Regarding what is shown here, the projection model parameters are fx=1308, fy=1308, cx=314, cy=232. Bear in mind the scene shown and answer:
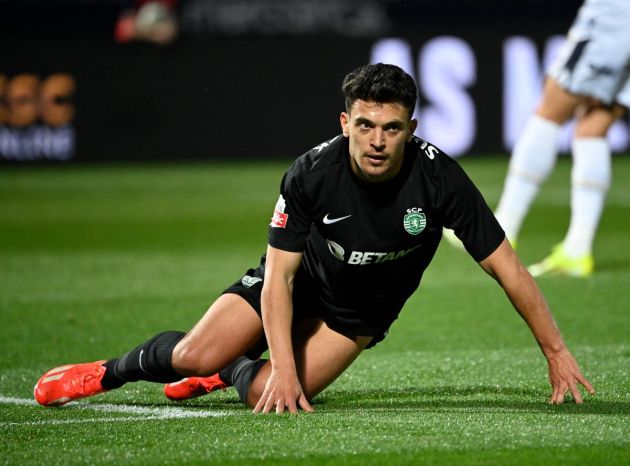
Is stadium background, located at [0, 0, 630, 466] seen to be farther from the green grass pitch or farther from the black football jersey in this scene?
the black football jersey

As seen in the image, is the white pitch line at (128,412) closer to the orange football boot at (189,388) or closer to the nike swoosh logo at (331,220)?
the orange football boot at (189,388)

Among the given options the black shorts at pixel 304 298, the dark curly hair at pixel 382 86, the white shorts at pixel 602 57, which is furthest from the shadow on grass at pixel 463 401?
the white shorts at pixel 602 57

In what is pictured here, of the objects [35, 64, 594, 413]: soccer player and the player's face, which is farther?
[35, 64, 594, 413]: soccer player

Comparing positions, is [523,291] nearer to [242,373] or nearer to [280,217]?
[280,217]

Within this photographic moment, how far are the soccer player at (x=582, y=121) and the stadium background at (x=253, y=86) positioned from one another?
8043 millimetres

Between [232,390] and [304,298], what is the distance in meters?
0.67

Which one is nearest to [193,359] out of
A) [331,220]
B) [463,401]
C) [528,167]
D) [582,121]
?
[331,220]

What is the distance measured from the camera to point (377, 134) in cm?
433

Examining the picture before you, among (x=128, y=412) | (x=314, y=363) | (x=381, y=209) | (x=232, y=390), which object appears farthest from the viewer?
(x=232, y=390)

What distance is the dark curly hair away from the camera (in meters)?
4.31

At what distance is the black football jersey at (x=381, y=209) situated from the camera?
177 inches

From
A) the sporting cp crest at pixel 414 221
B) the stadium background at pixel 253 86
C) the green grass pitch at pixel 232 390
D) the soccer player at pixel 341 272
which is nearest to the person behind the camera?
the green grass pitch at pixel 232 390

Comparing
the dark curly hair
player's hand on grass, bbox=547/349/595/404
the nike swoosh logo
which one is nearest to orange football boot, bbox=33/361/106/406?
the nike swoosh logo

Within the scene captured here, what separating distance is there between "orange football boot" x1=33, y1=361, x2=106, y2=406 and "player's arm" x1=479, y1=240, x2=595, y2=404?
5.20 feet
